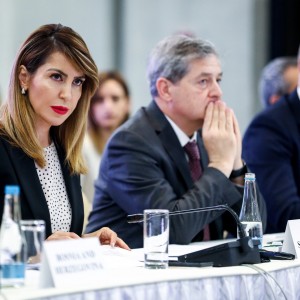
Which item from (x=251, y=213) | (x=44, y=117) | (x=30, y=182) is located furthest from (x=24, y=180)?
(x=251, y=213)

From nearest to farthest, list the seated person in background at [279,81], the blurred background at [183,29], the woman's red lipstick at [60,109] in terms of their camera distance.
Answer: the woman's red lipstick at [60,109]
the seated person in background at [279,81]
the blurred background at [183,29]

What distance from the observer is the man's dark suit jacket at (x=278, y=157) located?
3809mm

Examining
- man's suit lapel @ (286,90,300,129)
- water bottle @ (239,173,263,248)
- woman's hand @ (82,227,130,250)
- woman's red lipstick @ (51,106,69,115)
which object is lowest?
woman's hand @ (82,227,130,250)

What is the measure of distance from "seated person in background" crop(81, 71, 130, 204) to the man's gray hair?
5.55 feet

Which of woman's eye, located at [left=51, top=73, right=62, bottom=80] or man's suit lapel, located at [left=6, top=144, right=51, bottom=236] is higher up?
woman's eye, located at [left=51, top=73, right=62, bottom=80]

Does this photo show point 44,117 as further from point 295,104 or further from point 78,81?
point 295,104

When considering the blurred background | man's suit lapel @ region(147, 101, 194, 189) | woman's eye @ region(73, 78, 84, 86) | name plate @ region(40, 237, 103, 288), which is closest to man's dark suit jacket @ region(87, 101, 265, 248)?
man's suit lapel @ region(147, 101, 194, 189)

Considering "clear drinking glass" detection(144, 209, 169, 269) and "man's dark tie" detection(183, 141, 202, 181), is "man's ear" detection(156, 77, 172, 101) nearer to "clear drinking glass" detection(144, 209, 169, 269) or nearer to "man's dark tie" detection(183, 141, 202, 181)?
"man's dark tie" detection(183, 141, 202, 181)

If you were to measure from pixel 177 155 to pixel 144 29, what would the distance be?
3647 mm

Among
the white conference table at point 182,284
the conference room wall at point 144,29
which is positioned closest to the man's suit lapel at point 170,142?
the white conference table at point 182,284

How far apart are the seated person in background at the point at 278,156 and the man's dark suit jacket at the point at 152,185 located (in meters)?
0.41

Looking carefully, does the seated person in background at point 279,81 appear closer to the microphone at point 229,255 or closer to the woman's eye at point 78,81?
the woman's eye at point 78,81

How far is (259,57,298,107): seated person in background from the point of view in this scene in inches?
204

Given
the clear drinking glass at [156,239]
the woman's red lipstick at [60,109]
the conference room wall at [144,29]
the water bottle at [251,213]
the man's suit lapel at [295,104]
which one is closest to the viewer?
the clear drinking glass at [156,239]
